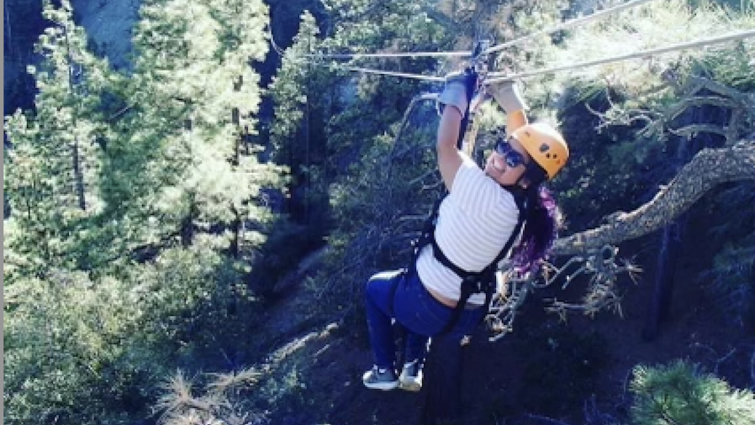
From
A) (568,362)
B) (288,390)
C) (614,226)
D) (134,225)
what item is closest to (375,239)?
(288,390)

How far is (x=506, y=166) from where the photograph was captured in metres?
3.43

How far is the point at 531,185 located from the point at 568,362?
9.31m

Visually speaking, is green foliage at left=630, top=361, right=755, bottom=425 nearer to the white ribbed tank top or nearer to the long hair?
the long hair

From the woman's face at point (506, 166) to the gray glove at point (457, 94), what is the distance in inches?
11.0

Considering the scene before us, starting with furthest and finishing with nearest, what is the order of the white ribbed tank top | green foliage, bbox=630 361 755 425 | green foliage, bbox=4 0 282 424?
green foliage, bbox=4 0 282 424
green foliage, bbox=630 361 755 425
the white ribbed tank top

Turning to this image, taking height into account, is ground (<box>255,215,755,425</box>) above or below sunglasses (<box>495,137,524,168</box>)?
below

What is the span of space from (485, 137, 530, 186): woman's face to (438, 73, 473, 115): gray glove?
0.28 metres

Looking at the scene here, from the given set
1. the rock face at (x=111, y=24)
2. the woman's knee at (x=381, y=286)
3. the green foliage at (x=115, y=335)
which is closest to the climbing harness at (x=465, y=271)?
the woman's knee at (x=381, y=286)

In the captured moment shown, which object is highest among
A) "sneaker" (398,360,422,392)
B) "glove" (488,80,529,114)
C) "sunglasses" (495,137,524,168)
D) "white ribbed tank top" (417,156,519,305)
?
"glove" (488,80,529,114)

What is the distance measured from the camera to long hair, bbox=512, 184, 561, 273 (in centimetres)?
362

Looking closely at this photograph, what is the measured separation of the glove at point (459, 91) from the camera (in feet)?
11.7

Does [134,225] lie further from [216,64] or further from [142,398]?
[142,398]

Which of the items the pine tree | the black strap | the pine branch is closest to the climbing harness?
the black strap

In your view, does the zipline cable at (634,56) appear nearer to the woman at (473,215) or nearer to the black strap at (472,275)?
the woman at (473,215)
